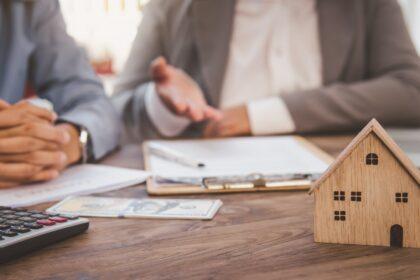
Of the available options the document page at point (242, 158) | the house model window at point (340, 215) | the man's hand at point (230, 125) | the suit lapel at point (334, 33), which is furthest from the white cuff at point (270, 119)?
the house model window at point (340, 215)

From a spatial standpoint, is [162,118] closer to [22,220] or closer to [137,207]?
[137,207]

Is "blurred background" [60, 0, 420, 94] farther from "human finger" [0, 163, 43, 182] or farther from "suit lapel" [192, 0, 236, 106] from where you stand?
"human finger" [0, 163, 43, 182]

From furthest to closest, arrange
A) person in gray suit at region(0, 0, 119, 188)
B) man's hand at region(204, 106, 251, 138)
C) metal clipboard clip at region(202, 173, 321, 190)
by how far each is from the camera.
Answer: man's hand at region(204, 106, 251, 138) < person in gray suit at region(0, 0, 119, 188) < metal clipboard clip at region(202, 173, 321, 190)

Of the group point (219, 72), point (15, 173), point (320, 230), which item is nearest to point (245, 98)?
point (219, 72)

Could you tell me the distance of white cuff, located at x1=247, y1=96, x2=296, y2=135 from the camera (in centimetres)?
123

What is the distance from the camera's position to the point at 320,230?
0.49m

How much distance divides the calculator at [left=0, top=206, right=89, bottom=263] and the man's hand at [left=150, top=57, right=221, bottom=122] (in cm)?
59

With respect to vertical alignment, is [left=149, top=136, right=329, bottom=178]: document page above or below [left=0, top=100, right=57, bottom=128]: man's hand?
below

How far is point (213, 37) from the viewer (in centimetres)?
144

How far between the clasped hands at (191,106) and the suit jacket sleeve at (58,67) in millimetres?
135

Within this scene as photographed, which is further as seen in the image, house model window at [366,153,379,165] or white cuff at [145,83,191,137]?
white cuff at [145,83,191,137]

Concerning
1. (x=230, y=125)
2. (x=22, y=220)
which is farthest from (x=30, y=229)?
(x=230, y=125)

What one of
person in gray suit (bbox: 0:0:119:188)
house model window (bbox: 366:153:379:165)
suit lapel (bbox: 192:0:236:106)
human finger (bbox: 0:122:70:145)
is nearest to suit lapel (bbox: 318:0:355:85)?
suit lapel (bbox: 192:0:236:106)

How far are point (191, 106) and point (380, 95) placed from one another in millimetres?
525
